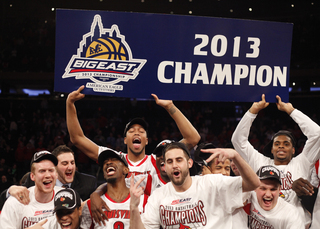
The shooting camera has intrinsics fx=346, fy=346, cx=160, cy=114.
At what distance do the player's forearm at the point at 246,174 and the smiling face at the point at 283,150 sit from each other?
4.63 feet

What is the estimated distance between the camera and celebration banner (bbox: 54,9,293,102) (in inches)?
145

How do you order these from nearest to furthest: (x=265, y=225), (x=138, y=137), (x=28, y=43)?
(x=265, y=225) < (x=138, y=137) < (x=28, y=43)

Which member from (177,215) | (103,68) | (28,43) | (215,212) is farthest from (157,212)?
(28,43)

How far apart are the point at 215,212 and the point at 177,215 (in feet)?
1.19

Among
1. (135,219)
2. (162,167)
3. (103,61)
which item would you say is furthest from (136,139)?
(135,219)

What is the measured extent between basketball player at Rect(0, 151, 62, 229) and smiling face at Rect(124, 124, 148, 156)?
902 millimetres

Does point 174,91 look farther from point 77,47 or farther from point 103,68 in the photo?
point 77,47

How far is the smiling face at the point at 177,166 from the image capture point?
3.27 meters

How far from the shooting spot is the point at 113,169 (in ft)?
11.9

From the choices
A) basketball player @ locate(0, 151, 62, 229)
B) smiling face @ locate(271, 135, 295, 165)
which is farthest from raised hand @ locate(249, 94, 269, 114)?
basketball player @ locate(0, 151, 62, 229)

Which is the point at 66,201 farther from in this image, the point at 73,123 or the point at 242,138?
the point at 242,138

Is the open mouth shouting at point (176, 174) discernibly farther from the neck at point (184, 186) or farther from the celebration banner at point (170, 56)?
the celebration banner at point (170, 56)

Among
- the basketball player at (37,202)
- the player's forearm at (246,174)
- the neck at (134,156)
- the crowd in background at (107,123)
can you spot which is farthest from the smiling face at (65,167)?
the crowd in background at (107,123)

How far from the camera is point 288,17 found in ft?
57.4
